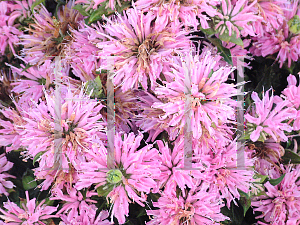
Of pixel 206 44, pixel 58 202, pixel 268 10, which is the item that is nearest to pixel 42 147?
pixel 58 202

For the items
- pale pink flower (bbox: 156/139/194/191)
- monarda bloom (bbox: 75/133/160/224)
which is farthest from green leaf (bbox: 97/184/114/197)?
pale pink flower (bbox: 156/139/194/191)

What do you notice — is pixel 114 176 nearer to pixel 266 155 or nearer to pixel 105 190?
pixel 105 190

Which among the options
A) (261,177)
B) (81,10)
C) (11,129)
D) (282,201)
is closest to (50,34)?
(81,10)

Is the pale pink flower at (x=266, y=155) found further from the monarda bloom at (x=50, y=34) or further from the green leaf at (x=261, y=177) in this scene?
the monarda bloom at (x=50, y=34)

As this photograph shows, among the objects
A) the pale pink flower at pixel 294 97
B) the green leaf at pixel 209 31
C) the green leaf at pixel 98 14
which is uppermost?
the green leaf at pixel 98 14

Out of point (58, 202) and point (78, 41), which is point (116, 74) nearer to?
Answer: point (78, 41)

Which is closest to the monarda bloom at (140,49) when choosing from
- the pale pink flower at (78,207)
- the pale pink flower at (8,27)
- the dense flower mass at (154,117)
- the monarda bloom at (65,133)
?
the dense flower mass at (154,117)
